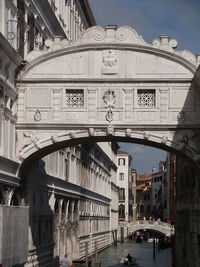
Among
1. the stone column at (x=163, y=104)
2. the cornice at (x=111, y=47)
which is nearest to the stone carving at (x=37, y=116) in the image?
the cornice at (x=111, y=47)

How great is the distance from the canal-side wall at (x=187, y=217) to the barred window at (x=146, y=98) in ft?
10.4

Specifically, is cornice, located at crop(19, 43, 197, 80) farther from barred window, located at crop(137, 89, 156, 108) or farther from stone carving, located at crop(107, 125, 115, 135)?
stone carving, located at crop(107, 125, 115, 135)

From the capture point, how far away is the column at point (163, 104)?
70.3ft

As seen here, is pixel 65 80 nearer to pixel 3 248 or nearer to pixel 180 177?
pixel 3 248

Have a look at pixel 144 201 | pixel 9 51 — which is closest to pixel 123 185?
pixel 144 201

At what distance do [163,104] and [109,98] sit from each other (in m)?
1.59

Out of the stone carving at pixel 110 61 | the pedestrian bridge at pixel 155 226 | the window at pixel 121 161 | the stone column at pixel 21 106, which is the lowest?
the pedestrian bridge at pixel 155 226

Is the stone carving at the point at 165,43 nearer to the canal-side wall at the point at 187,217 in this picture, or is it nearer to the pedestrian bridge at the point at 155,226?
the canal-side wall at the point at 187,217

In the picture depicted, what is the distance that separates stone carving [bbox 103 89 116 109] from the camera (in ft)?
70.3

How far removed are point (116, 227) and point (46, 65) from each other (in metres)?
60.0

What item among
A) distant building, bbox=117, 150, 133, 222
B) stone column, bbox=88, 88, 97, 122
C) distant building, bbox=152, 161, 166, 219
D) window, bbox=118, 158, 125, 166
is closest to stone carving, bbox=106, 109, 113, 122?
stone column, bbox=88, 88, 97, 122

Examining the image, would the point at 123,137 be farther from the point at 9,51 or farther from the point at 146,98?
the point at 9,51

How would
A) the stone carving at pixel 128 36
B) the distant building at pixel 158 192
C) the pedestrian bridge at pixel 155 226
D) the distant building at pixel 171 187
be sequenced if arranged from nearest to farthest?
1. the stone carving at pixel 128 36
2. the distant building at pixel 171 187
3. the pedestrian bridge at pixel 155 226
4. the distant building at pixel 158 192

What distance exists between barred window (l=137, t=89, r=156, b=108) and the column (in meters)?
0.23
